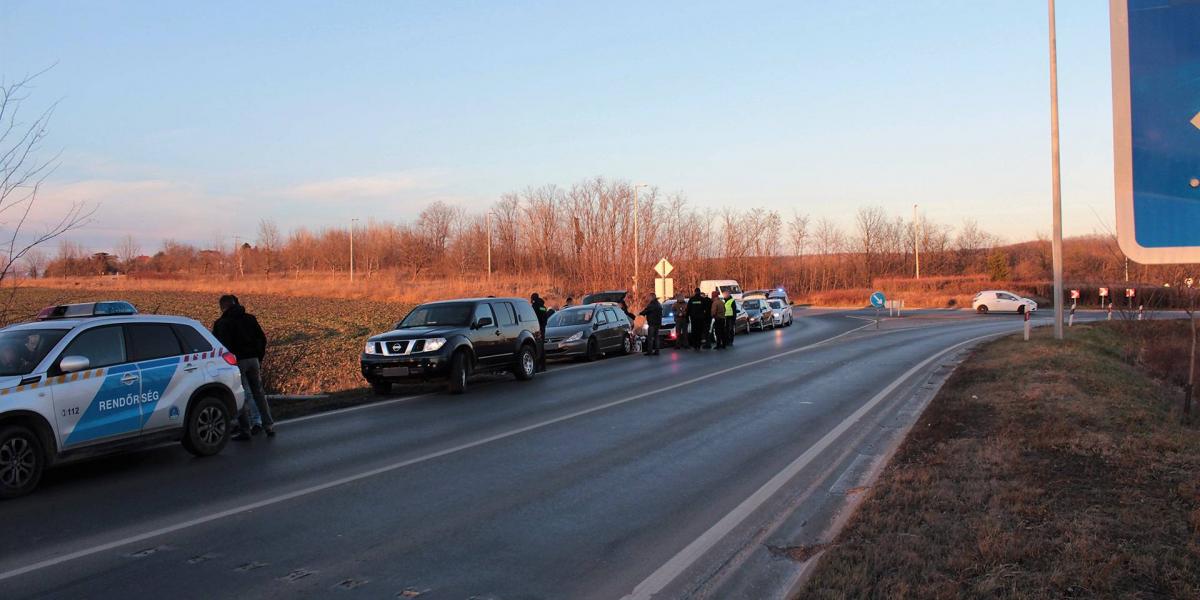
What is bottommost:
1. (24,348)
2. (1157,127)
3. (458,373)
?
(458,373)

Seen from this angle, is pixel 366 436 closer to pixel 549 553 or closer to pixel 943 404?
pixel 549 553

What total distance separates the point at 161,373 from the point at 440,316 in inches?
311

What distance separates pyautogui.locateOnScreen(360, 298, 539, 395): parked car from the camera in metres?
15.2

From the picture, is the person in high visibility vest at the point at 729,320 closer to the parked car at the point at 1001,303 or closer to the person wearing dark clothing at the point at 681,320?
the person wearing dark clothing at the point at 681,320

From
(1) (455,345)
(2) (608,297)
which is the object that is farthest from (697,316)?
(1) (455,345)

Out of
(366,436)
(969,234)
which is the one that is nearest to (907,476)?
(366,436)

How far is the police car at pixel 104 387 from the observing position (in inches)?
307

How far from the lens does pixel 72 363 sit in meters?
8.06

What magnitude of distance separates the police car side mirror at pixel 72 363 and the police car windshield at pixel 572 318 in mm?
15549

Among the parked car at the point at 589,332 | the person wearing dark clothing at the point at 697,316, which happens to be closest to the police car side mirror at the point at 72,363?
the parked car at the point at 589,332

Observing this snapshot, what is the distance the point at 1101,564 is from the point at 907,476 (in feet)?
8.46

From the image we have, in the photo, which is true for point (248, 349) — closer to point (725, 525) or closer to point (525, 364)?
point (525, 364)

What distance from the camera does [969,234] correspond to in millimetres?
100375

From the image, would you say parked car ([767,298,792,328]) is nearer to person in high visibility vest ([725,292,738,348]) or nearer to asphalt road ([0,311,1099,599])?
person in high visibility vest ([725,292,738,348])
